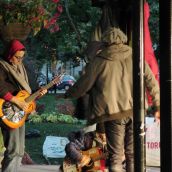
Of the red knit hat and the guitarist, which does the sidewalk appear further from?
the red knit hat

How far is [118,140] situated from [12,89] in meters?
1.15

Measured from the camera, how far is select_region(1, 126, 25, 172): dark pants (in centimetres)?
554

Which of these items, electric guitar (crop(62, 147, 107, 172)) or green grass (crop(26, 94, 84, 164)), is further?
green grass (crop(26, 94, 84, 164))

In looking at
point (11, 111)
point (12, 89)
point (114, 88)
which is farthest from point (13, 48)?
point (114, 88)

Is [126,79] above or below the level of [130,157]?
above

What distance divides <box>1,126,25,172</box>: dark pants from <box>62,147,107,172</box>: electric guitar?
58 cm

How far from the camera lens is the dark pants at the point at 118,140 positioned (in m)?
5.32

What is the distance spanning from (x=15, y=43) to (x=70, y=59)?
157 inches

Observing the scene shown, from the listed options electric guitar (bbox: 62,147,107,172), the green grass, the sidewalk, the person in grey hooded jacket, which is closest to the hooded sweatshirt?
the person in grey hooded jacket

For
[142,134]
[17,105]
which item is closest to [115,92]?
[17,105]

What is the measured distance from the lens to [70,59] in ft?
31.4

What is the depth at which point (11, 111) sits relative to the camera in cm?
565

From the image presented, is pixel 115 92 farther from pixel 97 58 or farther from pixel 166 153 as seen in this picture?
pixel 166 153

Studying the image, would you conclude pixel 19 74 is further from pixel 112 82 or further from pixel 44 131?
pixel 44 131
